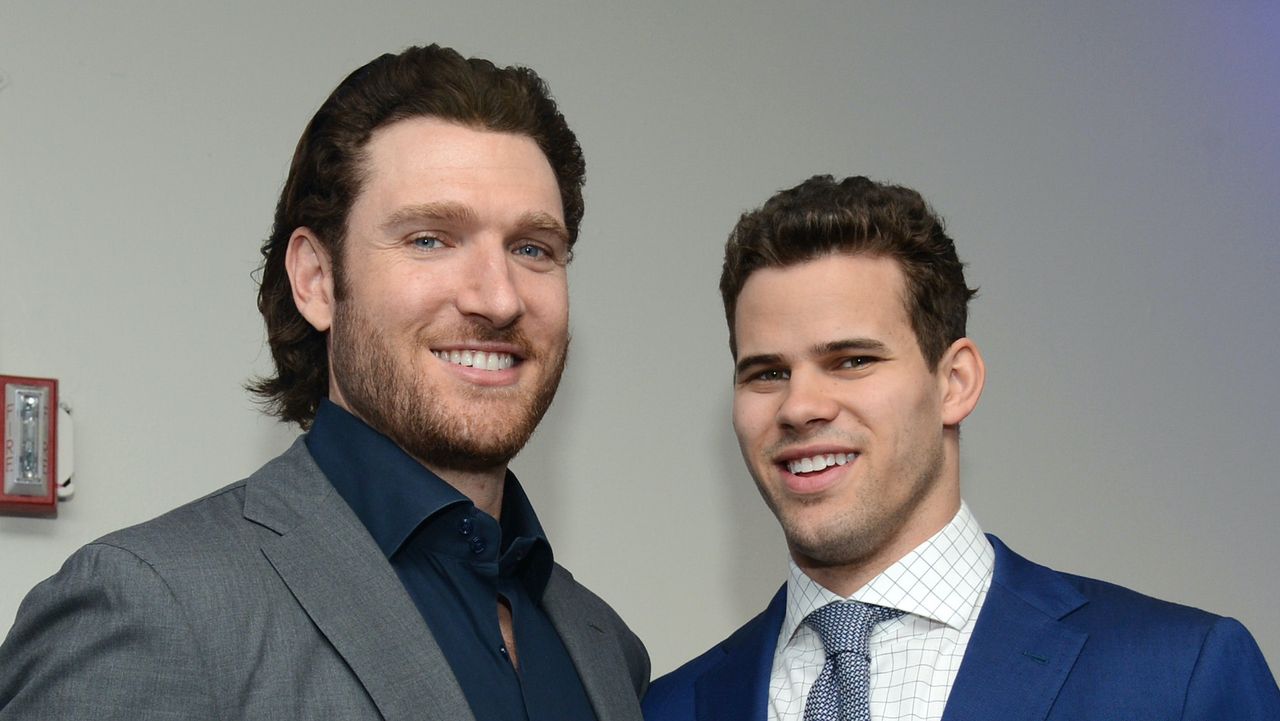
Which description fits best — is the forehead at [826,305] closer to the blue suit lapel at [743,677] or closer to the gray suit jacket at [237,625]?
the blue suit lapel at [743,677]

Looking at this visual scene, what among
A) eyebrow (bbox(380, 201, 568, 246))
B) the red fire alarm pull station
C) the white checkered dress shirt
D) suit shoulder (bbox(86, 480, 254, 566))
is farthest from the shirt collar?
the red fire alarm pull station

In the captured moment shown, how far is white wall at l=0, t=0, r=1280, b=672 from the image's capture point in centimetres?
253

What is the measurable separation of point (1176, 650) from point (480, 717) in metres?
0.91

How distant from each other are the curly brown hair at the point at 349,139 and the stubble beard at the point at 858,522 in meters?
0.53

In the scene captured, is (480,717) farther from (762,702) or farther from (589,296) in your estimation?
(589,296)

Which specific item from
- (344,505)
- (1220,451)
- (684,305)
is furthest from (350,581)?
(1220,451)

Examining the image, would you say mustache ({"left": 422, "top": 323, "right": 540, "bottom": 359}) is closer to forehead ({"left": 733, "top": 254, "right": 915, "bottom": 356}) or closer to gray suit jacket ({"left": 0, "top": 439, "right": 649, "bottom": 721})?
gray suit jacket ({"left": 0, "top": 439, "right": 649, "bottom": 721})

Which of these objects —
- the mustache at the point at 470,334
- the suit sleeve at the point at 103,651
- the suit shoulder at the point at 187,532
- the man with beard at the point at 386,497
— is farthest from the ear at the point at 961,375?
the suit sleeve at the point at 103,651

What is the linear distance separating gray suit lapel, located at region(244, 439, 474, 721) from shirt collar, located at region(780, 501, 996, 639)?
665mm

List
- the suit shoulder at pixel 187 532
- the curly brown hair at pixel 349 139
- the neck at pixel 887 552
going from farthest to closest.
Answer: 1. the neck at pixel 887 552
2. the curly brown hair at pixel 349 139
3. the suit shoulder at pixel 187 532

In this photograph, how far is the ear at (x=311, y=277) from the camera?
7.22ft

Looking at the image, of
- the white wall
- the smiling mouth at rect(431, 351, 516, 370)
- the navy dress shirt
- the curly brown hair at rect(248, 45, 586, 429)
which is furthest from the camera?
the white wall

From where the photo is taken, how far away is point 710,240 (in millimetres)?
3139

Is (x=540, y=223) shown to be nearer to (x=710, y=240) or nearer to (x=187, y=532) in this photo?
(x=187, y=532)
